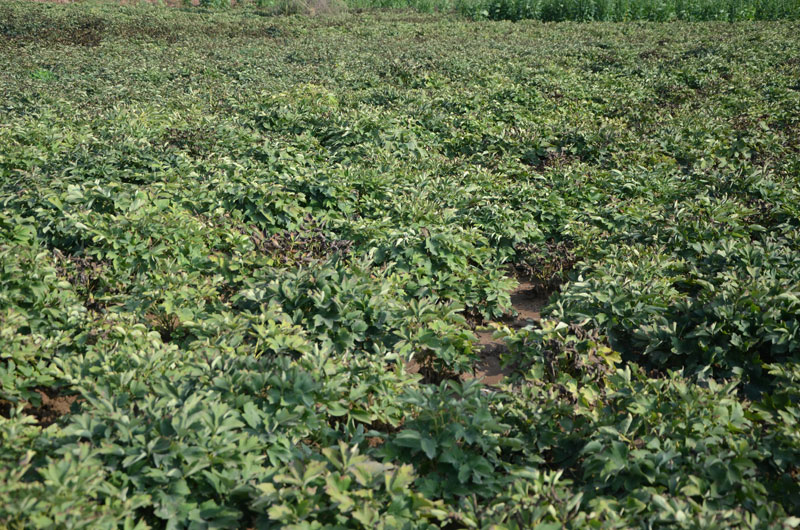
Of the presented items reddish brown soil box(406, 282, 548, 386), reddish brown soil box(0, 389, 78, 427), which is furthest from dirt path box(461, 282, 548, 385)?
reddish brown soil box(0, 389, 78, 427)

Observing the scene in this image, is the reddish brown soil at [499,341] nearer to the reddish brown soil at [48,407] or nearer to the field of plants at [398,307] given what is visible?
the field of plants at [398,307]

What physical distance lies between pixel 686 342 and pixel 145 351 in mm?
3137

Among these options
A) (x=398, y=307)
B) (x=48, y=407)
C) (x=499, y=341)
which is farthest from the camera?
(x=499, y=341)

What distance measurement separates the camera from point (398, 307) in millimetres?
3586

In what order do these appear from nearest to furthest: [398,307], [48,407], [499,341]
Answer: [48,407] < [398,307] < [499,341]

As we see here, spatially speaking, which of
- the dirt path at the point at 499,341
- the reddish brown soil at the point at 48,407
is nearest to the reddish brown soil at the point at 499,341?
the dirt path at the point at 499,341

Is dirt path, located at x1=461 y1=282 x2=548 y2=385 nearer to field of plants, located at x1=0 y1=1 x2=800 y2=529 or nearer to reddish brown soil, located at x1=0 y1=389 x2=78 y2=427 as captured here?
field of plants, located at x1=0 y1=1 x2=800 y2=529

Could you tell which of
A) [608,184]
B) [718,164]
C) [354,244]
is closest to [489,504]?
[354,244]

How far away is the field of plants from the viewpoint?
2.40 m

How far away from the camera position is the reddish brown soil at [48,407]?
319 centimetres

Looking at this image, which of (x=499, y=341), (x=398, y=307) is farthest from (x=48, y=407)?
(x=499, y=341)

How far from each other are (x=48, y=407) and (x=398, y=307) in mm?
2071

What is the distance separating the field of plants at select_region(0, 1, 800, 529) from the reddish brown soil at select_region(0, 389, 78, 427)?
26 millimetres

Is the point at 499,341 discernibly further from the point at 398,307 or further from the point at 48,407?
the point at 48,407
